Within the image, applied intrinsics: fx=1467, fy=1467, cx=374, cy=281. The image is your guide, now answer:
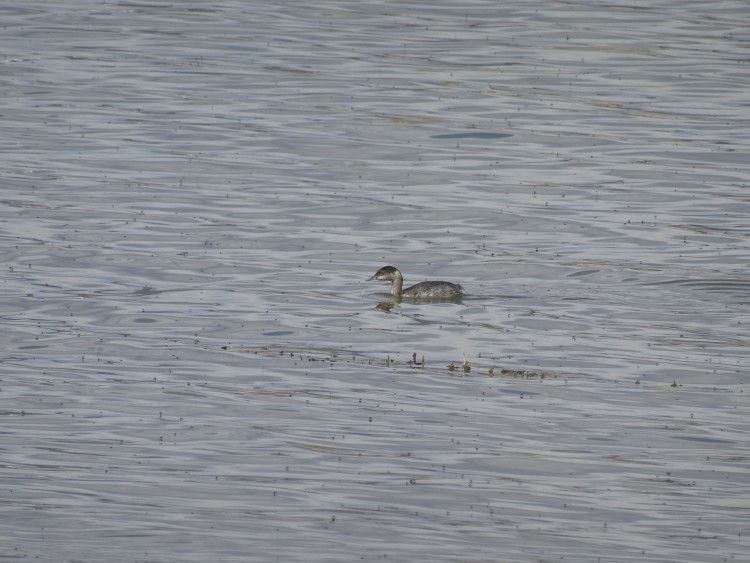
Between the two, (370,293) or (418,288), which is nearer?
(418,288)

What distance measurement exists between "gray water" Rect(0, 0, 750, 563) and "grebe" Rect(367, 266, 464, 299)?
309 millimetres

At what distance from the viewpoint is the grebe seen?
22688 millimetres

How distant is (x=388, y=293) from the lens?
928 inches

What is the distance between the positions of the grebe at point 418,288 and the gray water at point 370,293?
0.31 m

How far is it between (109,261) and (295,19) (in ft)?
95.6

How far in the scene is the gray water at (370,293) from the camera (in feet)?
42.0

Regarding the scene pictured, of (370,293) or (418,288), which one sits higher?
(418,288)

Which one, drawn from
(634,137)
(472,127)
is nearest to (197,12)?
(472,127)

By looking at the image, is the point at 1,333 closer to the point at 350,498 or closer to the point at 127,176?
the point at 350,498

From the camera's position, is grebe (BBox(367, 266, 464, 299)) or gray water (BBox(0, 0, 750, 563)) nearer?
gray water (BBox(0, 0, 750, 563))

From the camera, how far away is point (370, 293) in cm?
2323

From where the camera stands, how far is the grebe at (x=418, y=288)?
22.7 m

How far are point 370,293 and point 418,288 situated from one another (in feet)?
2.62

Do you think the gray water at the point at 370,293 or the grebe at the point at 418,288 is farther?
the grebe at the point at 418,288
